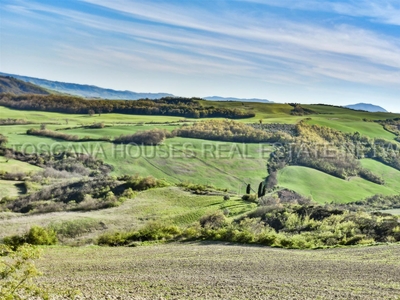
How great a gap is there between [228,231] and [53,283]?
14.6 metres

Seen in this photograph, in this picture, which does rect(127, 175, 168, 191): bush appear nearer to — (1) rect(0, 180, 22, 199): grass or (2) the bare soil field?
(1) rect(0, 180, 22, 199): grass

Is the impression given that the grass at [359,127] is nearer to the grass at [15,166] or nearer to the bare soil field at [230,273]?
the grass at [15,166]

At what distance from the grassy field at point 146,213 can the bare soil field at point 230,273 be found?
11.1 meters

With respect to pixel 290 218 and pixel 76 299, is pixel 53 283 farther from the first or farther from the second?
pixel 290 218

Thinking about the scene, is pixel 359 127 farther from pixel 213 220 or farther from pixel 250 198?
pixel 213 220

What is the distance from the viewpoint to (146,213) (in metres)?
40.3

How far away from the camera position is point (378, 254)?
67.4 feet

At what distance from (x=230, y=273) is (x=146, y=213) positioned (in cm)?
2302

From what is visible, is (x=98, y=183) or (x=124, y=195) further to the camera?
(x=98, y=183)

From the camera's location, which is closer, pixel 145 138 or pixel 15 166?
pixel 15 166

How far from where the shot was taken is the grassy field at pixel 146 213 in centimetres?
3542

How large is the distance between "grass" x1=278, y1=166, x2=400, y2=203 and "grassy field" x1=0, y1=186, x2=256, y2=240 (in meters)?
32.7

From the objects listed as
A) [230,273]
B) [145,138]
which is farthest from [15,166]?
[230,273]

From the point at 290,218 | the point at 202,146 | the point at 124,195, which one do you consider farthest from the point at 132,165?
the point at 290,218
